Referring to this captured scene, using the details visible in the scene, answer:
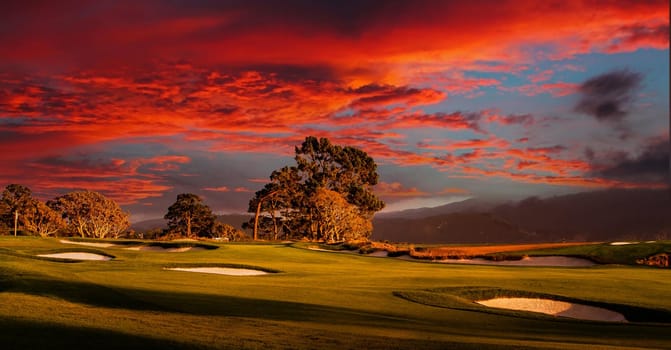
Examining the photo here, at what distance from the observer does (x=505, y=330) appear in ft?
42.6

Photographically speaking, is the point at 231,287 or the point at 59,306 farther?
the point at 231,287

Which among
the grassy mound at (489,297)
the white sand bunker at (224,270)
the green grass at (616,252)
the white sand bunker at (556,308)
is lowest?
the white sand bunker at (556,308)

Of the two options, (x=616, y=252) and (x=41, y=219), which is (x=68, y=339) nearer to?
(x=616, y=252)

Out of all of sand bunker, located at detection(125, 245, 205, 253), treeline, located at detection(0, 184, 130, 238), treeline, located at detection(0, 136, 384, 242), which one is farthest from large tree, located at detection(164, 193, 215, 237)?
sand bunker, located at detection(125, 245, 205, 253)

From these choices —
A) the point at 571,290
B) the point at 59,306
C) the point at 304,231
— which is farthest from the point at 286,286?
the point at 304,231

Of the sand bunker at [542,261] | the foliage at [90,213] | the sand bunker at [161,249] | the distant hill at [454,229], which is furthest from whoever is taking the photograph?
the distant hill at [454,229]

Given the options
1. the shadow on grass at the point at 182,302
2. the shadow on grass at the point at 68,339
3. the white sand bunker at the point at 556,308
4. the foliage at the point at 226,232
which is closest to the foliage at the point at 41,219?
the foliage at the point at 226,232

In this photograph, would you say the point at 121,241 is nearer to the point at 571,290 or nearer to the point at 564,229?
the point at 571,290

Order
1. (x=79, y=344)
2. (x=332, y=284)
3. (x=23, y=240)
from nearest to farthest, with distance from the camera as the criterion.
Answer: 1. (x=79, y=344)
2. (x=332, y=284)
3. (x=23, y=240)

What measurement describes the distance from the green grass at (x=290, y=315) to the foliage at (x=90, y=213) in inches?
2326

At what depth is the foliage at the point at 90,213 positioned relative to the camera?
76.5m

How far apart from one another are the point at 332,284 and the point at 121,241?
31.1m

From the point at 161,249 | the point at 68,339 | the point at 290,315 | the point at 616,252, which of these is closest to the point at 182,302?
the point at 290,315

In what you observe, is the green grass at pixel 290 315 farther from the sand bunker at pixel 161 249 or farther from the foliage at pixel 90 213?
the foliage at pixel 90 213
